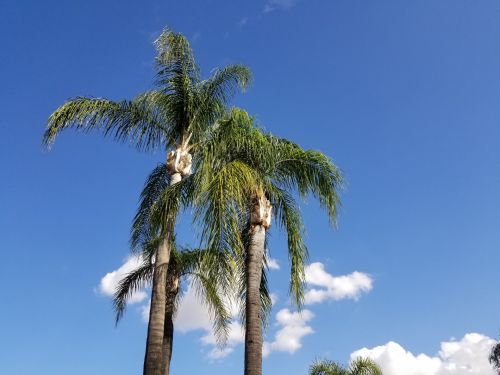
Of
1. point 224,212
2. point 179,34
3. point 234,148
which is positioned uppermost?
point 179,34

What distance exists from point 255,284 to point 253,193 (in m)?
2.03

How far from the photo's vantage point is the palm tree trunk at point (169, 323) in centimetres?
1650

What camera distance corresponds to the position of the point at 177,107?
13875 mm

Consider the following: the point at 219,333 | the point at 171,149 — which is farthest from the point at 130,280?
the point at 171,149

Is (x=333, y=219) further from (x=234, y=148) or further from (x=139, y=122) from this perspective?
(x=139, y=122)

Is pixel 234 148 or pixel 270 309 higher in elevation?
pixel 234 148

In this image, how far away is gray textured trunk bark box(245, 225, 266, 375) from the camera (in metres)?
10.4

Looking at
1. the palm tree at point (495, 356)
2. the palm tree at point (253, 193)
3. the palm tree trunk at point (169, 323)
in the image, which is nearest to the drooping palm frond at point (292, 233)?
the palm tree at point (253, 193)

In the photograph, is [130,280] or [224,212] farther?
[130,280]

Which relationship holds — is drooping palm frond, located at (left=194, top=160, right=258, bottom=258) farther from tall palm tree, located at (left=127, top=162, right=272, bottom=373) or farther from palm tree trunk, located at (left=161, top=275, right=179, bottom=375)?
palm tree trunk, located at (left=161, top=275, right=179, bottom=375)

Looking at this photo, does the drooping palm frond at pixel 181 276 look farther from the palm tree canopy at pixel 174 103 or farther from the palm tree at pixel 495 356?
the palm tree at pixel 495 356

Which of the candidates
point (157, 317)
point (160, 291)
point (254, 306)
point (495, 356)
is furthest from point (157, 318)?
point (495, 356)

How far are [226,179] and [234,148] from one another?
185 centimetres

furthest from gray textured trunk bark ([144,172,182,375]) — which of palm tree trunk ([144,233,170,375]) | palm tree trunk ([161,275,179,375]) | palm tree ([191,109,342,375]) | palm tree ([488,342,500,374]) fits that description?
palm tree ([488,342,500,374])
